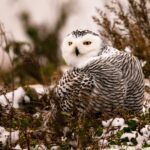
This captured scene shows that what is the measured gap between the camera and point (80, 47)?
6637mm

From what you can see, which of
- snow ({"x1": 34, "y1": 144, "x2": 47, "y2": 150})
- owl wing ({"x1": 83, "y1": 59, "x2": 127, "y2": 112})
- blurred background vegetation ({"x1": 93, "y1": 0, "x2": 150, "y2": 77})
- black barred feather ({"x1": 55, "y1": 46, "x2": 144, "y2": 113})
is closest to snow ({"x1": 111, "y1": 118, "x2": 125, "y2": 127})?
black barred feather ({"x1": 55, "y1": 46, "x2": 144, "y2": 113})

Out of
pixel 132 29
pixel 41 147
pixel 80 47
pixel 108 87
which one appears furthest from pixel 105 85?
pixel 132 29

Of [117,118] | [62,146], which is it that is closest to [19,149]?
[62,146]

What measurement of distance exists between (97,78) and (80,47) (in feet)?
1.18

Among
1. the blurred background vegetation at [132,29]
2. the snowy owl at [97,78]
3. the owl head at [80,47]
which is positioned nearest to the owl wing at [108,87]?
the snowy owl at [97,78]

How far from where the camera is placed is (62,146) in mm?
5438

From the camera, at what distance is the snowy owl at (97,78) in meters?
6.37

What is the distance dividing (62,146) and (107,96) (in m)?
1.06

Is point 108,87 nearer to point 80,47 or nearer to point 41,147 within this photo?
point 80,47

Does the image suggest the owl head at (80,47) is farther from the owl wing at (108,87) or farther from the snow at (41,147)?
the snow at (41,147)

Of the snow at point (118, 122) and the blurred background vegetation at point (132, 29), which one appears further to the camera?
the blurred background vegetation at point (132, 29)

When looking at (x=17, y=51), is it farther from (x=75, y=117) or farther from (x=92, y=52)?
(x=75, y=117)

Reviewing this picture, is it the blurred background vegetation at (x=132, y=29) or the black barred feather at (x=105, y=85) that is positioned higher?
the blurred background vegetation at (x=132, y=29)

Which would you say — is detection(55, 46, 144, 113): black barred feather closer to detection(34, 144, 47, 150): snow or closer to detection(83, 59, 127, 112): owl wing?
detection(83, 59, 127, 112): owl wing
